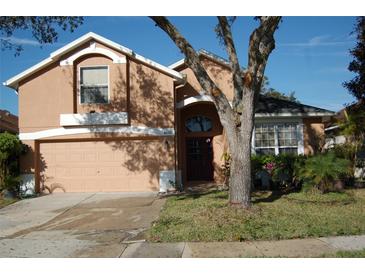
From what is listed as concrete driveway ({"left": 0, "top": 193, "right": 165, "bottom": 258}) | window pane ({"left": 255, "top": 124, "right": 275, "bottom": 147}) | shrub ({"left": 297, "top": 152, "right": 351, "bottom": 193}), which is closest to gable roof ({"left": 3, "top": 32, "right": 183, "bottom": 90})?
window pane ({"left": 255, "top": 124, "right": 275, "bottom": 147})

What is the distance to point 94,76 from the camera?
15.1 m

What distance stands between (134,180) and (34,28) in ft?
21.6

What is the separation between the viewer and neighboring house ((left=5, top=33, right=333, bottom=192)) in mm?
14914

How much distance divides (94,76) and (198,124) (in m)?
4.87

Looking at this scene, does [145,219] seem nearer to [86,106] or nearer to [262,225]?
[262,225]

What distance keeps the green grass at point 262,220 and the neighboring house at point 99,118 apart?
4.08 metres

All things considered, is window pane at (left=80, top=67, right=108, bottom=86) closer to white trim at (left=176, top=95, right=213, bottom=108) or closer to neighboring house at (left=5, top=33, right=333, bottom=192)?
neighboring house at (left=5, top=33, right=333, bottom=192)

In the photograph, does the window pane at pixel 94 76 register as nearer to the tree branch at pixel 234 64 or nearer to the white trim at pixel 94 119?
the white trim at pixel 94 119

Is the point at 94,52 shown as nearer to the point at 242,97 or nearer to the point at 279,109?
the point at 242,97

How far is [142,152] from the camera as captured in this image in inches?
599

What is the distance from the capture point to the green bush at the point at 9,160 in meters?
14.1

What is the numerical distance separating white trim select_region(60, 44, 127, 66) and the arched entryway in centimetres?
344

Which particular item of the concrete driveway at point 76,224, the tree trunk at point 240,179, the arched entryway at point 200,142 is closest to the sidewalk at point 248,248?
the concrete driveway at point 76,224

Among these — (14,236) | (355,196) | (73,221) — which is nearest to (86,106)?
(73,221)
